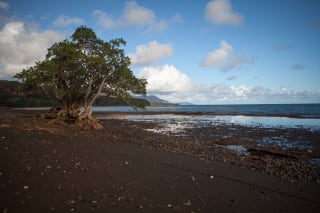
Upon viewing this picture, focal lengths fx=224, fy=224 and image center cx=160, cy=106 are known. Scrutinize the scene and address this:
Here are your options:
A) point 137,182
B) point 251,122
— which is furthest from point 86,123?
point 251,122

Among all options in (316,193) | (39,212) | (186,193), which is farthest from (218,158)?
(39,212)

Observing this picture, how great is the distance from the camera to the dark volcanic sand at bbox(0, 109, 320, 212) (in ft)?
19.2

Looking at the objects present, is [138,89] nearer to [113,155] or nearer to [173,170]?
[113,155]

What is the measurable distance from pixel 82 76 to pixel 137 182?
63.1ft

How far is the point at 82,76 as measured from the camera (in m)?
24.1

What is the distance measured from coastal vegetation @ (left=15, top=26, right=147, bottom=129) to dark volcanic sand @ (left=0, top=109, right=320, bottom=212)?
1221 centimetres

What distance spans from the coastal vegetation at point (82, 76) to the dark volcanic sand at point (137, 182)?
481 inches

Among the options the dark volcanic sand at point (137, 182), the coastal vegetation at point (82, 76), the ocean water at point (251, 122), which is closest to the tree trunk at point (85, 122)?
the coastal vegetation at point (82, 76)

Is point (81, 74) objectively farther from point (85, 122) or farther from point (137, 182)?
point (137, 182)

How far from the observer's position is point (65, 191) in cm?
627

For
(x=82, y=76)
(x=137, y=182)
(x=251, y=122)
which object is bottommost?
(x=137, y=182)

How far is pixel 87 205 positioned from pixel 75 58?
18.7 meters

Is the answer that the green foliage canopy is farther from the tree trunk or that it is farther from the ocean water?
the ocean water

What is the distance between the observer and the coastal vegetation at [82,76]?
22.5 m
